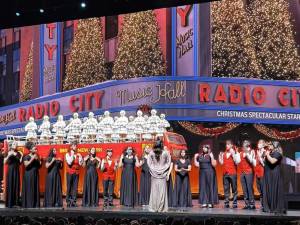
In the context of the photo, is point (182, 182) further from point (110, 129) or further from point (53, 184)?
point (110, 129)

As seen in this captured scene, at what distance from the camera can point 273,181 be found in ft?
44.1

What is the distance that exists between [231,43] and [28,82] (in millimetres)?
13817

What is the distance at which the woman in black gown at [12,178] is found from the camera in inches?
605

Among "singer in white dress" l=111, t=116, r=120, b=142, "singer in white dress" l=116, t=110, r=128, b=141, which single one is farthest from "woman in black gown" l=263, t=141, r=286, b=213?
"singer in white dress" l=111, t=116, r=120, b=142

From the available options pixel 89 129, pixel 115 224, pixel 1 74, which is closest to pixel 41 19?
pixel 89 129

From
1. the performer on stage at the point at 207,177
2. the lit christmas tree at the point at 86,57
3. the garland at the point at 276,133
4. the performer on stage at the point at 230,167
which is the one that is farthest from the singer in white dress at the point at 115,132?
the lit christmas tree at the point at 86,57

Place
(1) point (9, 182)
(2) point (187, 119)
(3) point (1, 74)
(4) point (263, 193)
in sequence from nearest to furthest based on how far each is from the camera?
1. (4) point (263, 193)
2. (1) point (9, 182)
3. (2) point (187, 119)
4. (3) point (1, 74)

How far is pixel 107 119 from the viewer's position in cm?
1862

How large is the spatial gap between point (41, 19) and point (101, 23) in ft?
54.5

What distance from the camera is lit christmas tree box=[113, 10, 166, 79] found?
26.8m

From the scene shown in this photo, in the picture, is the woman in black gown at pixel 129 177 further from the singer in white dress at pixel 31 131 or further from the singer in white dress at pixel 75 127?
the singer in white dress at pixel 31 131

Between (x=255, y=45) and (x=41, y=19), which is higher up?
(x=255, y=45)

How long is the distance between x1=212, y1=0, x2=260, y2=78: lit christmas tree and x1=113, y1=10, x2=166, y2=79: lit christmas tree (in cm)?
246

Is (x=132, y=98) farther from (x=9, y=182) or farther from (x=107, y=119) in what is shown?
(x=9, y=182)
